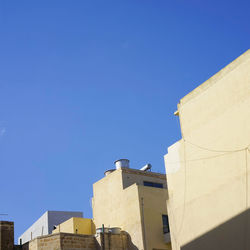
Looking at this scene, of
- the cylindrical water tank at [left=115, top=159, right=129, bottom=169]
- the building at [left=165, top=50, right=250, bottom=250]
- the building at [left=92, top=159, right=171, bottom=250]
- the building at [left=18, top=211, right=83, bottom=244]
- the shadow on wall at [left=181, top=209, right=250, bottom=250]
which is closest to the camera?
the shadow on wall at [left=181, top=209, right=250, bottom=250]

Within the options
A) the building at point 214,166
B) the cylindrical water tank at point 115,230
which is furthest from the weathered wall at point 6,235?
the building at point 214,166

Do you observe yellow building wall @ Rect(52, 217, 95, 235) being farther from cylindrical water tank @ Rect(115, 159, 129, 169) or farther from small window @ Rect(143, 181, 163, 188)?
small window @ Rect(143, 181, 163, 188)

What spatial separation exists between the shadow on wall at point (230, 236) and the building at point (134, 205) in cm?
820

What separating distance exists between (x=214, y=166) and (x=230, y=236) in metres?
2.61

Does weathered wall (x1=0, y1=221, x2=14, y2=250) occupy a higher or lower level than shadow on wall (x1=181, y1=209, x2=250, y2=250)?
higher

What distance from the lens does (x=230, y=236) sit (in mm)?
16891

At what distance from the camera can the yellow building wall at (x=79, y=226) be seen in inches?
1222

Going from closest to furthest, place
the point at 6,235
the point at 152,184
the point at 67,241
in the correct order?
1. the point at 67,241
2. the point at 6,235
3. the point at 152,184

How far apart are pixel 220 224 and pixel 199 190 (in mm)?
1655

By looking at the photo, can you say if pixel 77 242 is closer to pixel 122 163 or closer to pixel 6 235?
pixel 6 235

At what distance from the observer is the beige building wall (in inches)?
1032

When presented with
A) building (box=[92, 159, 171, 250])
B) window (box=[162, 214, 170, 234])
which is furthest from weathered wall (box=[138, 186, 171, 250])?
window (box=[162, 214, 170, 234])

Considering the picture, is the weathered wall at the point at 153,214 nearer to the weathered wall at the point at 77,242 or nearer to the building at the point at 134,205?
the building at the point at 134,205

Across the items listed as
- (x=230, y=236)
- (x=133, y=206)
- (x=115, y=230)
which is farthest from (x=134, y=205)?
(x=230, y=236)
